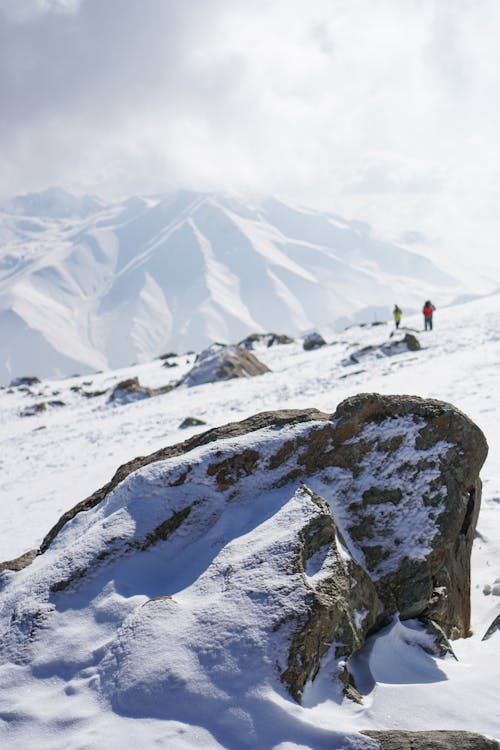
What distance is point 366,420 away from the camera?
627 centimetres

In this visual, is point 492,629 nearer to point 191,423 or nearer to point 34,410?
point 191,423

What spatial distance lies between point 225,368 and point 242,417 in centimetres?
1190

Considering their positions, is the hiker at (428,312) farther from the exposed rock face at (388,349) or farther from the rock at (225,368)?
the rock at (225,368)

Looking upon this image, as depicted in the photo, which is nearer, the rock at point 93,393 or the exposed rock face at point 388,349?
the exposed rock face at point 388,349

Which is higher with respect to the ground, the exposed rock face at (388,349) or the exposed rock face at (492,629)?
the exposed rock face at (492,629)

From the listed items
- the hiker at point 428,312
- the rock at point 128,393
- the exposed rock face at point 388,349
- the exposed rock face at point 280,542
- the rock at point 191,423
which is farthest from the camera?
the hiker at point 428,312

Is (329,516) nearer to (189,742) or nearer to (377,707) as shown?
(377,707)

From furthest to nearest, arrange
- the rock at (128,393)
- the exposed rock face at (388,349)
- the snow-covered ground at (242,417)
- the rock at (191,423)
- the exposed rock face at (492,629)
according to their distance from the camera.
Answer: the rock at (128,393), the exposed rock face at (388,349), the rock at (191,423), the exposed rock face at (492,629), the snow-covered ground at (242,417)

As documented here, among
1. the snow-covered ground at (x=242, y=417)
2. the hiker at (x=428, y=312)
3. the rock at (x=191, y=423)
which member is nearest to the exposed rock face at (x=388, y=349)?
the snow-covered ground at (x=242, y=417)

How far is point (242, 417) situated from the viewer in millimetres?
17234

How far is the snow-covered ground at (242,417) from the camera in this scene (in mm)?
3734

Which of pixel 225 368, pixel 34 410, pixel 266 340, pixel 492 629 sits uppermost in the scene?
pixel 492 629

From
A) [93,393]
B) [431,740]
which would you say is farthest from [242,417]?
[93,393]

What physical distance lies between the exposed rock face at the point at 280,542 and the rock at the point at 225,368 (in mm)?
21638
